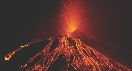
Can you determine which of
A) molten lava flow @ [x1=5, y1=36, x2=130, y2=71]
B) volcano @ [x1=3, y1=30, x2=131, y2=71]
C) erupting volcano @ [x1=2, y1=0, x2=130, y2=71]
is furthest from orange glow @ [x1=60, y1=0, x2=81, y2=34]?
molten lava flow @ [x1=5, y1=36, x2=130, y2=71]

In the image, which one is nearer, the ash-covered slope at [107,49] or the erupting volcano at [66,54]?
the erupting volcano at [66,54]

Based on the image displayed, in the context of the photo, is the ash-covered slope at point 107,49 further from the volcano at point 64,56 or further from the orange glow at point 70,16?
the orange glow at point 70,16

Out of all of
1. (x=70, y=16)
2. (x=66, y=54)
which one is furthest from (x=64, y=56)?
(x=70, y=16)

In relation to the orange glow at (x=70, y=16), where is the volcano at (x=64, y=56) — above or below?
below

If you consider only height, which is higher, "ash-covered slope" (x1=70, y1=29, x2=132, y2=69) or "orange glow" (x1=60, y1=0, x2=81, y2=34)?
"orange glow" (x1=60, y1=0, x2=81, y2=34)

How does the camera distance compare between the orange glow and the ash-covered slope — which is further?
the orange glow

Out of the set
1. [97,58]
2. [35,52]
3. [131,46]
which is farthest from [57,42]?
[131,46]

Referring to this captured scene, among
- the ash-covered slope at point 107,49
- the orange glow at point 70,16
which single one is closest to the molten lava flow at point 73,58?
the ash-covered slope at point 107,49

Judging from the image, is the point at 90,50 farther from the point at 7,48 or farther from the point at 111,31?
the point at 7,48

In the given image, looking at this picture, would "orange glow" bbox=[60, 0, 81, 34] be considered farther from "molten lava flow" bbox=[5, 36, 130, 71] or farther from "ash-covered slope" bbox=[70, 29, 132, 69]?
"molten lava flow" bbox=[5, 36, 130, 71]
